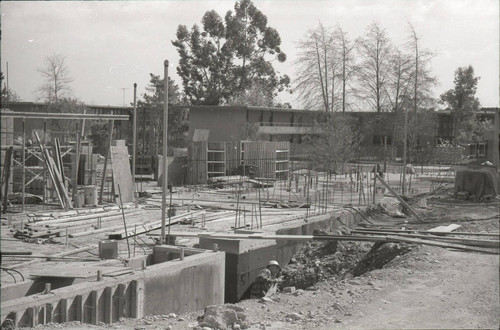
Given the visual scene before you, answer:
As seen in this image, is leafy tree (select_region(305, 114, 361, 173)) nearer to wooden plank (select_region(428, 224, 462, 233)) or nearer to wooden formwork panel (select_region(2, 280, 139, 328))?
wooden plank (select_region(428, 224, 462, 233))

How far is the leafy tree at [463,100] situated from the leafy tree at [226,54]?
1492 centimetres

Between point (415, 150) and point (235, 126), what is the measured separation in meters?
14.6

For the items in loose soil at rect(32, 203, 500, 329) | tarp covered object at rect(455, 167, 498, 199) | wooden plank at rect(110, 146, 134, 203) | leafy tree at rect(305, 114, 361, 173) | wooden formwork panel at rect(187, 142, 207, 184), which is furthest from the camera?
leafy tree at rect(305, 114, 361, 173)

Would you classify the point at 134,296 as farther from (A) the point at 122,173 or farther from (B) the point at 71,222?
(A) the point at 122,173

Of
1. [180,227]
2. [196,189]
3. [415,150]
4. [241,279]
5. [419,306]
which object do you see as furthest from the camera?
[415,150]

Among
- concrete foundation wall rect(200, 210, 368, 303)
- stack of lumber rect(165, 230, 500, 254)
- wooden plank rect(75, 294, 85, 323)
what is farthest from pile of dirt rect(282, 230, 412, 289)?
wooden plank rect(75, 294, 85, 323)

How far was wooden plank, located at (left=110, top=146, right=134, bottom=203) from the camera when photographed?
20719 millimetres

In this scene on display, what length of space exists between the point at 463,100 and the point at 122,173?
40734 mm

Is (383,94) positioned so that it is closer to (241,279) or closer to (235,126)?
(235,126)

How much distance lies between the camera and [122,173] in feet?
69.2

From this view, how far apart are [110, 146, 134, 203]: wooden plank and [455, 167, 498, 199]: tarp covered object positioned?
39.6 ft

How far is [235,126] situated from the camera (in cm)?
4622

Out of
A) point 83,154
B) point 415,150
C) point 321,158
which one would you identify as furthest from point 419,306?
point 415,150

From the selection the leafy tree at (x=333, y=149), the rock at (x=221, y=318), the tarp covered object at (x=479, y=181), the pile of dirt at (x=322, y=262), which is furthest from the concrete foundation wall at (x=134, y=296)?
the leafy tree at (x=333, y=149)
